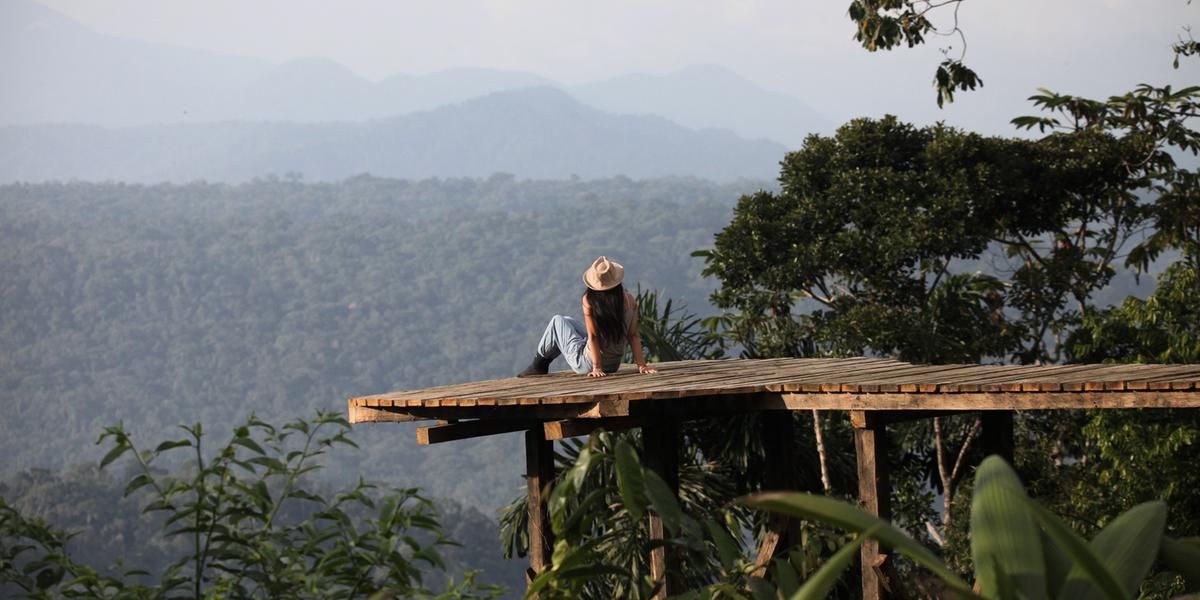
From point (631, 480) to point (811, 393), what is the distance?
12.2 feet

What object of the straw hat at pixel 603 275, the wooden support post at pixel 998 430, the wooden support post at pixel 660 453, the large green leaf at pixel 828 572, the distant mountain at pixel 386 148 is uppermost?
the distant mountain at pixel 386 148

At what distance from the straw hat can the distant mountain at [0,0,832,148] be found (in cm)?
12272

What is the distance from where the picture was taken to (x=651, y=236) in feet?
245

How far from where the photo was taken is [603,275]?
6648 mm

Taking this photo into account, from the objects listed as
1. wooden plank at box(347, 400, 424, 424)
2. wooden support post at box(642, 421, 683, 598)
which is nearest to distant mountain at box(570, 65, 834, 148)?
wooden support post at box(642, 421, 683, 598)

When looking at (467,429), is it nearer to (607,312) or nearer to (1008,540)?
(607,312)

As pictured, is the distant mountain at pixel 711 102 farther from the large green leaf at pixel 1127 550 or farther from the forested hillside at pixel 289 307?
the large green leaf at pixel 1127 550

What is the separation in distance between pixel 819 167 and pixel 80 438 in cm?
5386

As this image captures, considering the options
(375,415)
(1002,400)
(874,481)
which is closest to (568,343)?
(375,415)

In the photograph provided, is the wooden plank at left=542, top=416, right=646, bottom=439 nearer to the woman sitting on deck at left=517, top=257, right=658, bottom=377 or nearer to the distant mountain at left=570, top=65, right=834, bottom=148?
the woman sitting on deck at left=517, top=257, right=658, bottom=377

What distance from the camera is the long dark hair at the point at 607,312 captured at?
6773mm

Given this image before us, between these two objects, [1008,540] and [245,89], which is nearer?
[1008,540]

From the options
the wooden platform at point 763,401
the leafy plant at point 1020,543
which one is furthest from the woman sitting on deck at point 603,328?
the leafy plant at point 1020,543

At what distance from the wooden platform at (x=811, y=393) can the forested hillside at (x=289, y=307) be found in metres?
49.4
